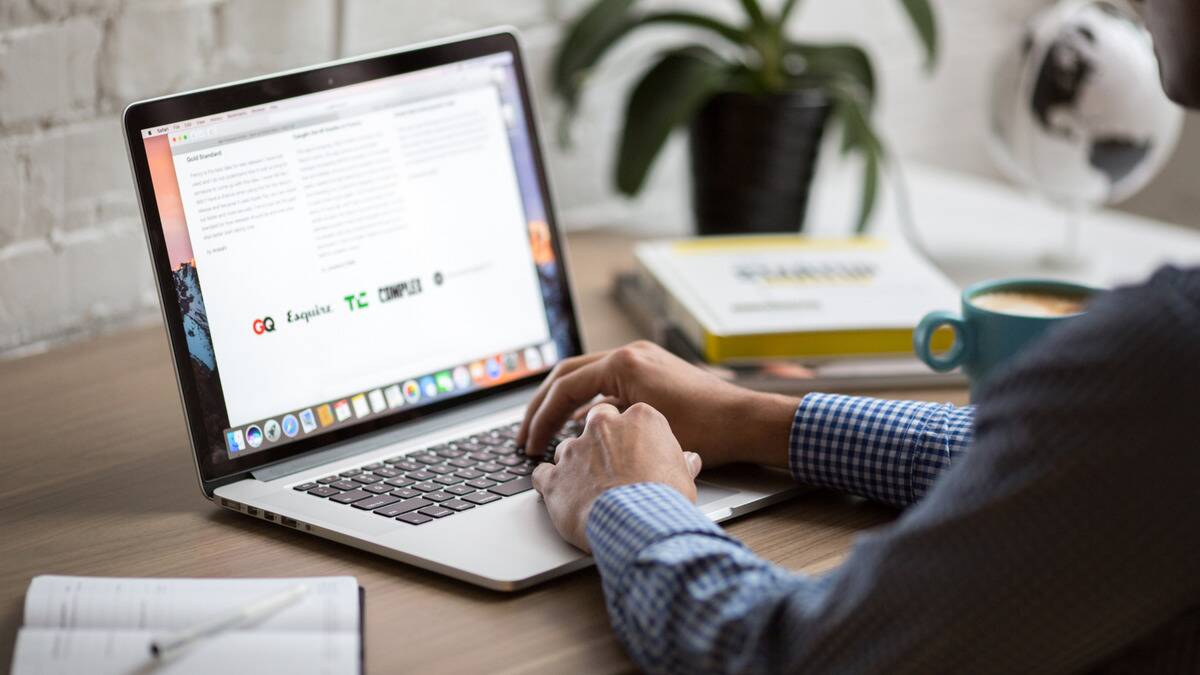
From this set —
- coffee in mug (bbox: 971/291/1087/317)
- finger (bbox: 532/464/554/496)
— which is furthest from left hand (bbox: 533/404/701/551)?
coffee in mug (bbox: 971/291/1087/317)

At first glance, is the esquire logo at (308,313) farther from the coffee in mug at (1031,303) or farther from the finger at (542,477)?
the coffee in mug at (1031,303)

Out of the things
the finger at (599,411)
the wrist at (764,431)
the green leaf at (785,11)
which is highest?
the green leaf at (785,11)

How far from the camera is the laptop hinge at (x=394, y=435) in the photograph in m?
0.93

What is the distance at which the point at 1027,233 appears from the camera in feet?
5.21

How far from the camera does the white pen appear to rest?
→ 2.21 ft

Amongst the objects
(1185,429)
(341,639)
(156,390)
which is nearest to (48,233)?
(156,390)

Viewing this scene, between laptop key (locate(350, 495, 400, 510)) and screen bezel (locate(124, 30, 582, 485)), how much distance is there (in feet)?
0.30

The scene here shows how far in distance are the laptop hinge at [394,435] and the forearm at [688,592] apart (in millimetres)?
277

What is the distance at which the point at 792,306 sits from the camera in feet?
3.84

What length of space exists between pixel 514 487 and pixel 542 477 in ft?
0.10

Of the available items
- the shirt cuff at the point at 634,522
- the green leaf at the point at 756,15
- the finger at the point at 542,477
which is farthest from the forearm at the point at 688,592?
the green leaf at the point at 756,15

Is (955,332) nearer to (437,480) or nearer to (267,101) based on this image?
(437,480)

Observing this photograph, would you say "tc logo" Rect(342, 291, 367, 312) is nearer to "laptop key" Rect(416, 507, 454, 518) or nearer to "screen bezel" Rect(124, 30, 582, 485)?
"screen bezel" Rect(124, 30, 582, 485)

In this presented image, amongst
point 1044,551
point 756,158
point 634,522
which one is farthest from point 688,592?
point 756,158
